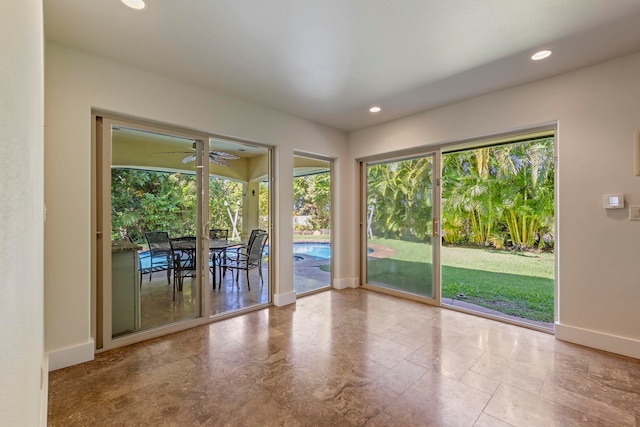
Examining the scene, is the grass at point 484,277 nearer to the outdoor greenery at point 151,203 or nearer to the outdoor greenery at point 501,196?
the outdoor greenery at point 501,196

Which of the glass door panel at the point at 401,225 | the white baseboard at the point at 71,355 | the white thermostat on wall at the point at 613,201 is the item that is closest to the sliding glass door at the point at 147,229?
the white baseboard at the point at 71,355

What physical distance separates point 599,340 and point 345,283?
3100 millimetres

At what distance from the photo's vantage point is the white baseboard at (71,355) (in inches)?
90.8

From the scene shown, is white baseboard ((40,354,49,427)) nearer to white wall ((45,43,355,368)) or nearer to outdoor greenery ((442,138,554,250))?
white wall ((45,43,355,368))

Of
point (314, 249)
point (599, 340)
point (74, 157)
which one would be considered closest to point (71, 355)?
point (74, 157)

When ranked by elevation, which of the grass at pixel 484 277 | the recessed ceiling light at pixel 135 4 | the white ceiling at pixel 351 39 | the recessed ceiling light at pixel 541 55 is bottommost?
the grass at pixel 484 277

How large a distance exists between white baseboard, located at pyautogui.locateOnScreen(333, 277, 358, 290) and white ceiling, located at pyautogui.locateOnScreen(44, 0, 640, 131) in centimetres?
302

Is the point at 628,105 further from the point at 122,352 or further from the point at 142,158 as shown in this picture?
the point at 122,352

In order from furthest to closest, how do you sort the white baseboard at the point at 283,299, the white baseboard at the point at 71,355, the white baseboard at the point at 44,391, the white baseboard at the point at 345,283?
the white baseboard at the point at 345,283 < the white baseboard at the point at 283,299 < the white baseboard at the point at 71,355 < the white baseboard at the point at 44,391

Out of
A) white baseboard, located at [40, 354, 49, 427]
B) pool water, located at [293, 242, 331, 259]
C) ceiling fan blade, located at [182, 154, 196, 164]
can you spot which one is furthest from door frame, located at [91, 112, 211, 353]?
pool water, located at [293, 242, 331, 259]

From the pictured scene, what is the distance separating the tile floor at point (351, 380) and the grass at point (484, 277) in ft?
3.65

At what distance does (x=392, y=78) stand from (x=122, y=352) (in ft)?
12.3

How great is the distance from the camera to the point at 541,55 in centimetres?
249

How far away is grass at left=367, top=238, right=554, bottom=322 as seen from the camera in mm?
4152
